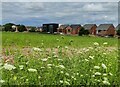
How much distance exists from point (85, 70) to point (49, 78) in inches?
48.0

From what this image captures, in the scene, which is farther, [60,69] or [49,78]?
[60,69]

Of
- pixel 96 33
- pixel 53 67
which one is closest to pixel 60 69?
pixel 53 67

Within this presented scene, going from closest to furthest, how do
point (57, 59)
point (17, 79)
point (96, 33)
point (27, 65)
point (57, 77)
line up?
1. point (17, 79)
2. point (57, 77)
3. point (27, 65)
4. point (57, 59)
5. point (96, 33)

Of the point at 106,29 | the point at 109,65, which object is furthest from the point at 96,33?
the point at 109,65

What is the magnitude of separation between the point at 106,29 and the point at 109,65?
48919mm

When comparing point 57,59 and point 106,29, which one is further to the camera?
point 106,29

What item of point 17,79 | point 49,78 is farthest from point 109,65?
point 17,79

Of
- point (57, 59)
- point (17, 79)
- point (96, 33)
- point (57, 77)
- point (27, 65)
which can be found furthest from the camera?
point (96, 33)

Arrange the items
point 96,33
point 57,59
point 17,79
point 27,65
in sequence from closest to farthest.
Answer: point 17,79
point 27,65
point 57,59
point 96,33

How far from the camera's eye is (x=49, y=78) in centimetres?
522

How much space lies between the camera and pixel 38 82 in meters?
5.12

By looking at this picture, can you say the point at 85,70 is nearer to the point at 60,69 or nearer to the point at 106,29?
the point at 60,69

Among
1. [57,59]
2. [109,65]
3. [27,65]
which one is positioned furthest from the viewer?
[109,65]

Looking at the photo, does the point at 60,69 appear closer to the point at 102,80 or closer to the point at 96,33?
the point at 102,80
